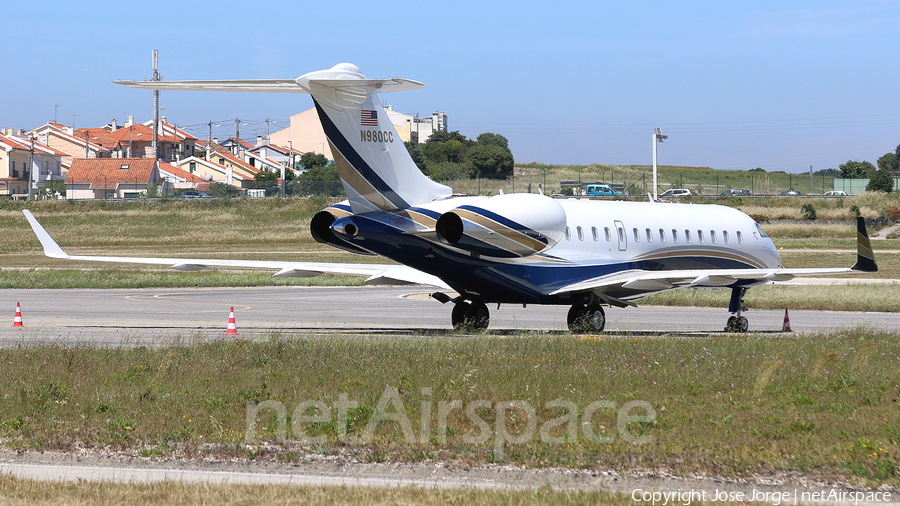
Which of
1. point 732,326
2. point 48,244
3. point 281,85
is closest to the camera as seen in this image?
point 281,85

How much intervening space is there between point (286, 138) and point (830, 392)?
164269mm

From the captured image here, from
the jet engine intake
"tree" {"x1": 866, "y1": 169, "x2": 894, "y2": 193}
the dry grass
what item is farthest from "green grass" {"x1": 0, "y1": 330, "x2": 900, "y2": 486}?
"tree" {"x1": 866, "y1": 169, "x2": 894, "y2": 193}

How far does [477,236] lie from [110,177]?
4176 inches

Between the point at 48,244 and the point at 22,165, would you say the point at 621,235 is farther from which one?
the point at 22,165

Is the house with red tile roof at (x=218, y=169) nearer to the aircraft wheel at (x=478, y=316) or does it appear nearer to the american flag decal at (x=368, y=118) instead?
the aircraft wheel at (x=478, y=316)

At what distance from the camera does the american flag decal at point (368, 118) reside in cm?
1895

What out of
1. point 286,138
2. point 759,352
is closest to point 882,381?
point 759,352

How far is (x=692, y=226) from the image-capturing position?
2514cm

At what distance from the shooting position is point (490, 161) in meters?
119

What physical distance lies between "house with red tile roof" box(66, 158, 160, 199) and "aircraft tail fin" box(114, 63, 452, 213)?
98.2 m

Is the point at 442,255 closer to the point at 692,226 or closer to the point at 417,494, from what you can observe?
the point at 692,226

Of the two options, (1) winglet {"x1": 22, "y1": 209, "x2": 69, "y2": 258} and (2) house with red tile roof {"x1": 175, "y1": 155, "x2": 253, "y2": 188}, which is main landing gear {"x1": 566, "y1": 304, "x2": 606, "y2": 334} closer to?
(1) winglet {"x1": 22, "y1": 209, "x2": 69, "y2": 258}

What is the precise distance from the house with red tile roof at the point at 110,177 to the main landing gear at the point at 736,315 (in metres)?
97.7

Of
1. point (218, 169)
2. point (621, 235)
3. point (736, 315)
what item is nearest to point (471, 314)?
point (621, 235)
